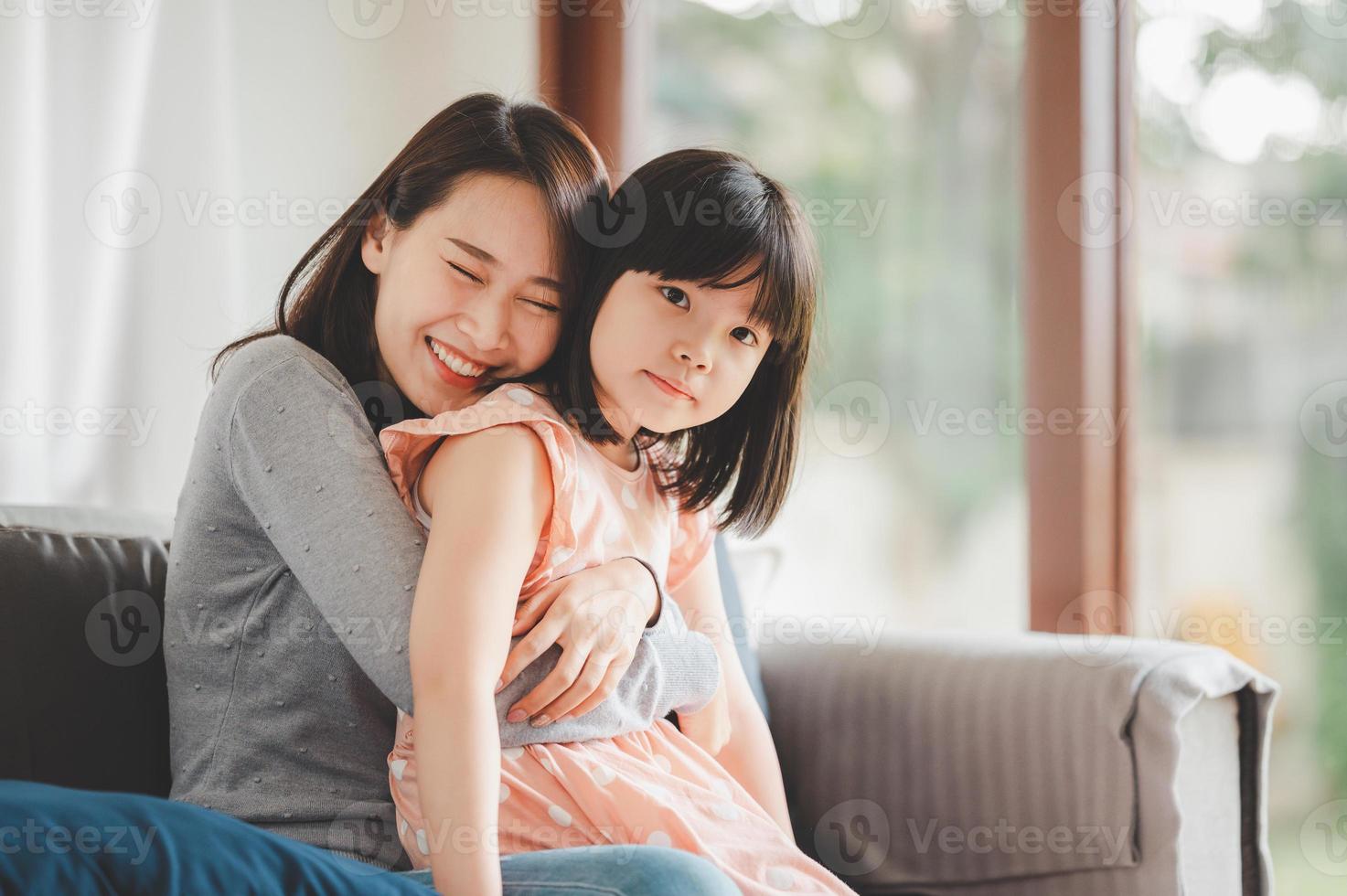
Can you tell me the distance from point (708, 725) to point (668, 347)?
1.26ft

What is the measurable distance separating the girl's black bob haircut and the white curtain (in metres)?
0.67

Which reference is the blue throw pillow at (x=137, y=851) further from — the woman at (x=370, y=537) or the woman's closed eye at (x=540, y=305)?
the woman's closed eye at (x=540, y=305)

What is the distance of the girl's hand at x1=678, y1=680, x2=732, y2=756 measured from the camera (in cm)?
117

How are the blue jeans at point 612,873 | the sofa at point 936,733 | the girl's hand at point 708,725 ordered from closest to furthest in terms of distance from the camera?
the blue jeans at point 612,873 → the sofa at point 936,733 → the girl's hand at point 708,725

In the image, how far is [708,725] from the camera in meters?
1.18

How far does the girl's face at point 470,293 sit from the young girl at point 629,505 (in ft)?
0.15

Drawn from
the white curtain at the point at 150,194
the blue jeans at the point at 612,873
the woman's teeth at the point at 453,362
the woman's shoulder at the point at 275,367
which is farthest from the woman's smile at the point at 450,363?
the white curtain at the point at 150,194

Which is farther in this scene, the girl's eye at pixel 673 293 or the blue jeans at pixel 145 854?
the girl's eye at pixel 673 293

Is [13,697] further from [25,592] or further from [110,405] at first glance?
[110,405]

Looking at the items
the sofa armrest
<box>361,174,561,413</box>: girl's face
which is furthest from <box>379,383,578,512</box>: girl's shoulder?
the sofa armrest

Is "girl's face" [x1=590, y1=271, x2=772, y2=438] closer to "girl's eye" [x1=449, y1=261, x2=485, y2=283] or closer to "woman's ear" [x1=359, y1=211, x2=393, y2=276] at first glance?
"girl's eye" [x1=449, y1=261, x2=485, y2=283]

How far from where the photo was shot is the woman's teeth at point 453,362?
3.76 ft

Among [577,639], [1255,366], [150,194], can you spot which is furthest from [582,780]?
[1255,366]

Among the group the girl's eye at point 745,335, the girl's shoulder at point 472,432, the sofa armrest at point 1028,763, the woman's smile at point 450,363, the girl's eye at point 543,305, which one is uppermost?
the girl's eye at point 543,305
